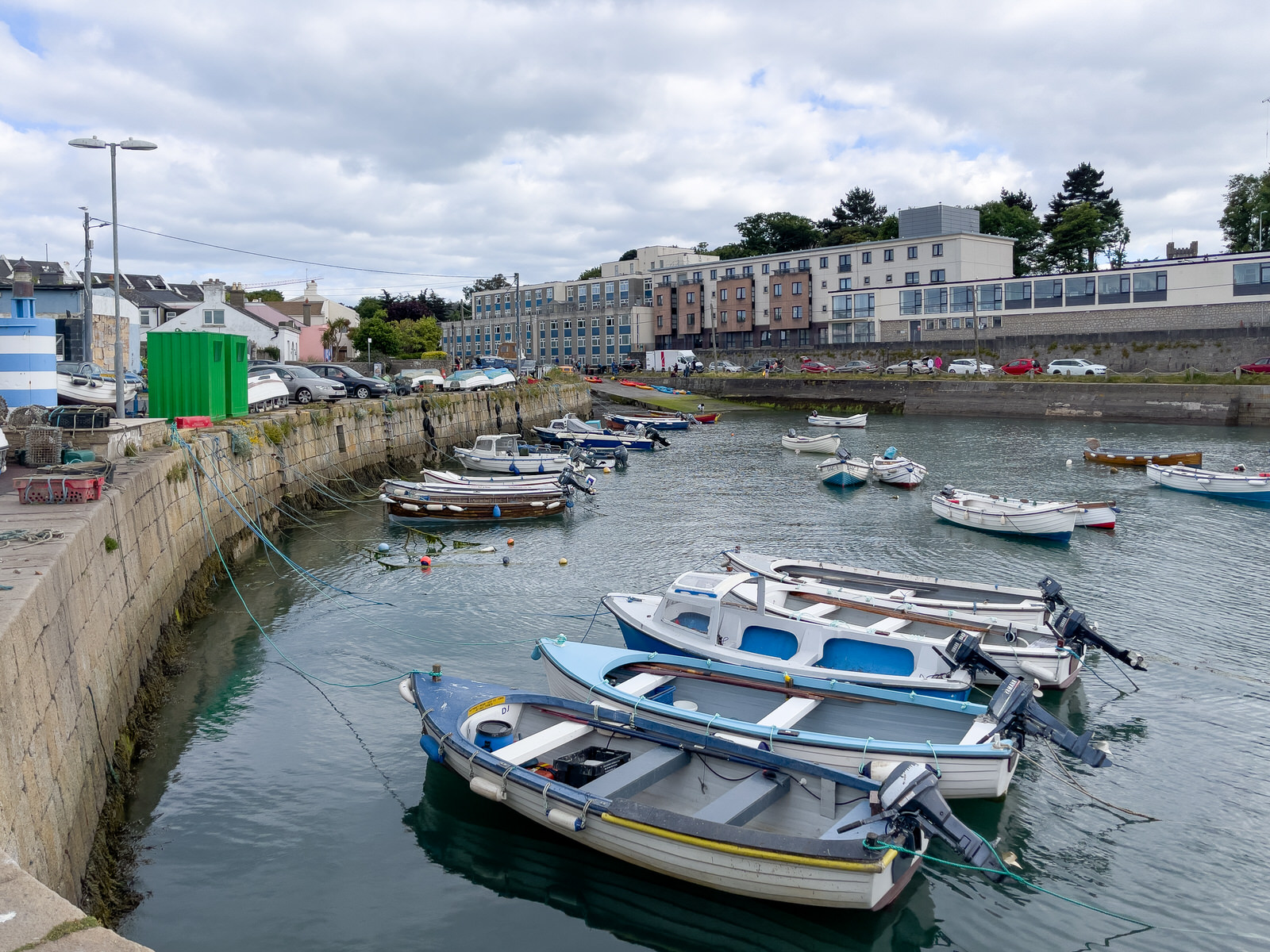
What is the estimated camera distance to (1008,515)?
93.2 feet

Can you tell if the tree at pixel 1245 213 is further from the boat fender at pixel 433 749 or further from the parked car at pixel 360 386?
the boat fender at pixel 433 749

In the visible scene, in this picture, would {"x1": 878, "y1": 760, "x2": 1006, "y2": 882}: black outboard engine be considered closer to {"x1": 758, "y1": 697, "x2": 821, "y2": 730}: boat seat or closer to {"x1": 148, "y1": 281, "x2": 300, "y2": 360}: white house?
{"x1": 758, "y1": 697, "x2": 821, "y2": 730}: boat seat

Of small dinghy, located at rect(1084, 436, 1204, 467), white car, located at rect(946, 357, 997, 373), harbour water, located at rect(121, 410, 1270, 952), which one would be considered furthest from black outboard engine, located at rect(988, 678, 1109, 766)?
white car, located at rect(946, 357, 997, 373)

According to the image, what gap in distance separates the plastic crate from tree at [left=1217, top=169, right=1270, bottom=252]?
99.2 m

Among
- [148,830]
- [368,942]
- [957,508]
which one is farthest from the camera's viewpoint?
[957,508]

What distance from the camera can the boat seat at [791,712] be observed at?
11984 millimetres

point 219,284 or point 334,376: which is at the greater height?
point 219,284

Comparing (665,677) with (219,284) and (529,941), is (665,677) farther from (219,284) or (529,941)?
(219,284)

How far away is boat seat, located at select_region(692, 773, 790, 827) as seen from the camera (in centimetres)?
973

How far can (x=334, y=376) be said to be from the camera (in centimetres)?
4569

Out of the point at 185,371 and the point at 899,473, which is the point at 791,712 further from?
the point at 899,473

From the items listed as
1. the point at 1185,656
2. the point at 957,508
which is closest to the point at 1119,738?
the point at 1185,656

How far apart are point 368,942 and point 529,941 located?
155 cm

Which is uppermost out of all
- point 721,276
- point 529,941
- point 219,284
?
point 721,276
